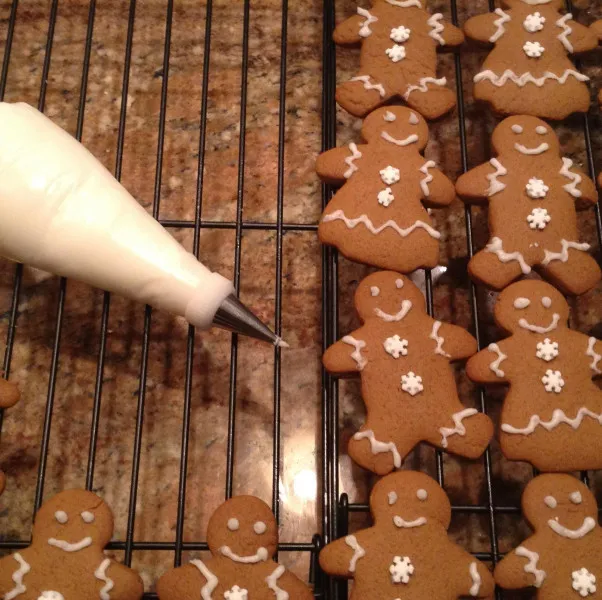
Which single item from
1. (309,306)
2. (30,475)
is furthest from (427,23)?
(30,475)

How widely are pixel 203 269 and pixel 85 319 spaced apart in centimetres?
26

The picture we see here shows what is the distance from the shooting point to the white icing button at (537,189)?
0.99 m

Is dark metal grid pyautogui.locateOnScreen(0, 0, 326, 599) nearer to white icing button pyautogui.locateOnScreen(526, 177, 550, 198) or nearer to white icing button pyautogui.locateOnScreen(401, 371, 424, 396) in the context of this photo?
white icing button pyautogui.locateOnScreen(401, 371, 424, 396)

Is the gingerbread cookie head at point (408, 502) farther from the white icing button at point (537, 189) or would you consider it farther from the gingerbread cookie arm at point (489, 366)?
the white icing button at point (537, 189)

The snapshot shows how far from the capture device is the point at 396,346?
91 centimetres

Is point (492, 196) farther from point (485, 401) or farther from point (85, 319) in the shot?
point (85, 319)

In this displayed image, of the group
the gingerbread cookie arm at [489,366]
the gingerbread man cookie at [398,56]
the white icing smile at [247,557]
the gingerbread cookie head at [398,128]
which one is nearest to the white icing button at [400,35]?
the gingerbread man cookie at [398,56]

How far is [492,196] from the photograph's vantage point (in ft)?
3.27

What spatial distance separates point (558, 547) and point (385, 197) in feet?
1.52

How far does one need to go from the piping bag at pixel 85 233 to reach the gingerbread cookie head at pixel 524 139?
43 centimetres

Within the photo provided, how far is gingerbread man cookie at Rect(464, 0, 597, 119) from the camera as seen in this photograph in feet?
3.50

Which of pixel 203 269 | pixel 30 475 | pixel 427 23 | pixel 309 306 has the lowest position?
pixel 30 475

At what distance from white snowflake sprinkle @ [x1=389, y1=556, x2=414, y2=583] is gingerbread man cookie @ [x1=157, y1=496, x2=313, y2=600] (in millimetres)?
93

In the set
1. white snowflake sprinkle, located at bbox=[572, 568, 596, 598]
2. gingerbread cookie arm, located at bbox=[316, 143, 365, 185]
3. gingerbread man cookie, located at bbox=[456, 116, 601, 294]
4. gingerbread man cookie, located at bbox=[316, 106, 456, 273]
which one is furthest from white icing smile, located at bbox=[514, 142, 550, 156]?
white snowflake sprinkle, located at bbox=[572, 568, 596, 598]
